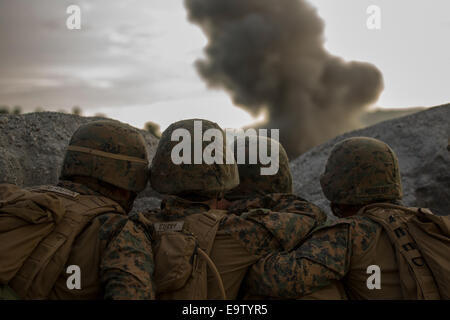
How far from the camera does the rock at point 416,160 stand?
A: 5.65 metres

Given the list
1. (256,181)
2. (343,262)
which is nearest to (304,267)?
(343,262)

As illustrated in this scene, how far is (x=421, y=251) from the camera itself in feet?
9.03

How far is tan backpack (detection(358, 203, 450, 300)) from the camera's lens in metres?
2.66

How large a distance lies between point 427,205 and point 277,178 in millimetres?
2855

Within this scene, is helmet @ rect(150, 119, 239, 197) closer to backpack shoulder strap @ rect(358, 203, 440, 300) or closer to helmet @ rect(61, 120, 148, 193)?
helmet @ rect(61, 120, 148, 193)

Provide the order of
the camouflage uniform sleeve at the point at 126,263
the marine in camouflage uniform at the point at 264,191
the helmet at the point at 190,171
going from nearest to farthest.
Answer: the camouflage uniform sleeve at the point at 126,263 → the helmet at the point at 190,171 → the marine in camouflage uniform at the point at 264,191

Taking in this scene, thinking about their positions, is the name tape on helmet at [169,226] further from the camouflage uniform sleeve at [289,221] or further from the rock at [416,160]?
the rock at [416,160]

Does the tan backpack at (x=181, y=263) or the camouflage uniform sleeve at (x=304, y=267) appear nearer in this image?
the tan backpack at (x=181, y=263)

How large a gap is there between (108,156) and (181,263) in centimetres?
99

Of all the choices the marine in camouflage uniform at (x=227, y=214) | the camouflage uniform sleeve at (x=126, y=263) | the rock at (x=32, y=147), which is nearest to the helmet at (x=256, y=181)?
the marine in camouflage uniform at (x=227, y=214)

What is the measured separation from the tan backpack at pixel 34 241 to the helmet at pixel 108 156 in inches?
18.7

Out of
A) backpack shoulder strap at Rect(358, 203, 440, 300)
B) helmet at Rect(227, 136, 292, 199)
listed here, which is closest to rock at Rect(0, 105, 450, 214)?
helmet at Rect(227, 136, 292, 199)

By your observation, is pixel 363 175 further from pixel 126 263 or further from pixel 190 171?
pixel 126 263
